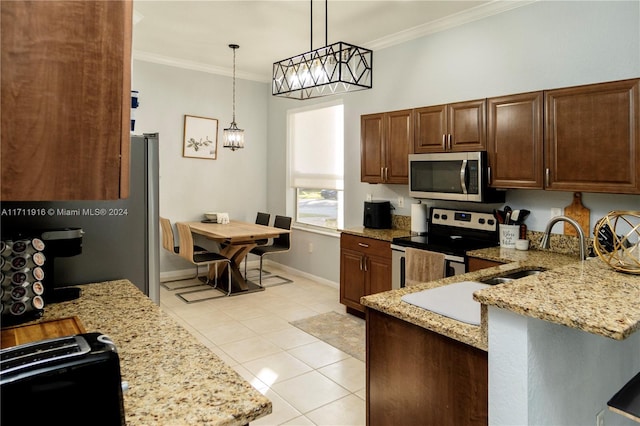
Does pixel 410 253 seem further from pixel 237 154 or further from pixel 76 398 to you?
pixel 237 154

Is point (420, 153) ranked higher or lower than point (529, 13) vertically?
lower

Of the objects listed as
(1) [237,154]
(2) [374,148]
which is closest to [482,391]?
(2) [374,148]

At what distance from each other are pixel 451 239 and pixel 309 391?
176 centimetres

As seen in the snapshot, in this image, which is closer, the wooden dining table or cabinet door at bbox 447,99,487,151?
cabinet door at bbox 447,99,487,151

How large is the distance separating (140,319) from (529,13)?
136 inches

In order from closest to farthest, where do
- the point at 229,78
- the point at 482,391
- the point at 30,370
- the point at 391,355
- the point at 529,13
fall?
the point at 30,370 → the point at 482,391 → the point at 391,355 → the point at 529,13 → the point at 229,78

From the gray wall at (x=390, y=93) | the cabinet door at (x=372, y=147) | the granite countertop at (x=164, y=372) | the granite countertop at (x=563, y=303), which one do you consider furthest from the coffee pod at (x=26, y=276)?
the gray wall at (x=390, y=93)

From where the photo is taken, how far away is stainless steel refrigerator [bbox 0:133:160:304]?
1891 millimetres

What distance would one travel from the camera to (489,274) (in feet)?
7.15

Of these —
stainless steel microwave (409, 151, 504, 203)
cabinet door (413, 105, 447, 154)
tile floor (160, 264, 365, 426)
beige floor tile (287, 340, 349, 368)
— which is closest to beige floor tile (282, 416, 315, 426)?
tile floor (160, 264, 365, 426)

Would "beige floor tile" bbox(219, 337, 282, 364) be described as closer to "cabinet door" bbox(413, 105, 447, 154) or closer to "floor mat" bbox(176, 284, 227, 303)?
"floor mat" bbox(176, 284, 227, 303)

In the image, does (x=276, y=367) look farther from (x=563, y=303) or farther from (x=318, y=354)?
(x=563, y=303)

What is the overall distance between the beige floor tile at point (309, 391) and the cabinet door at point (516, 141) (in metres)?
1.91

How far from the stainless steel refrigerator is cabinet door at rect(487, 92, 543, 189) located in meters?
2.39
